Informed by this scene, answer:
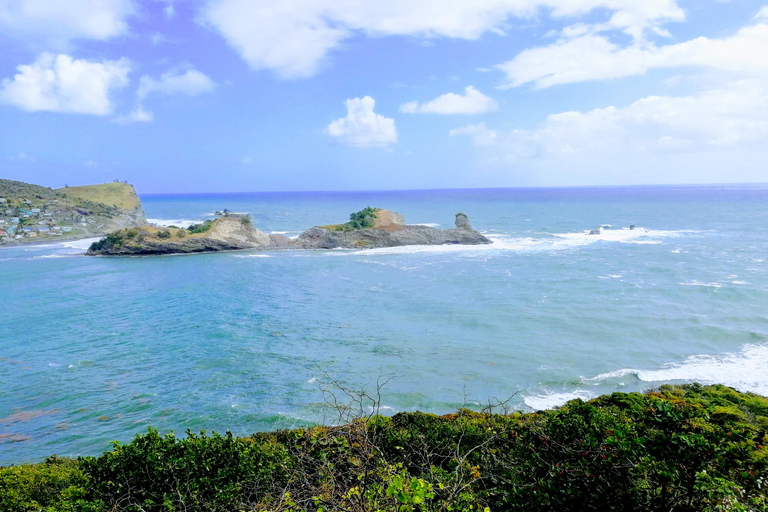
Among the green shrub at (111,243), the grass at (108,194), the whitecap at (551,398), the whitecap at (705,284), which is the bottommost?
the whitecap at (551,398)

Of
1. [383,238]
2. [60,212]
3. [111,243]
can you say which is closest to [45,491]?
[383,238]

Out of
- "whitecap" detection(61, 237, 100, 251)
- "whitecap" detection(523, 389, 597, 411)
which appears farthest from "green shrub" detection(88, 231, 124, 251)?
"whitecap" detection(523, 389, 597, 411)

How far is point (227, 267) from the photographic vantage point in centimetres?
4694

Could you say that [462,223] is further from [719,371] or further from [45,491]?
[45,491]

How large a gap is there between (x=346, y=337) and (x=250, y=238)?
40.9 m

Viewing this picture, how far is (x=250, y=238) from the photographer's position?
201 feet

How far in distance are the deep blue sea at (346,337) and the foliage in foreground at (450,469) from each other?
15.3 ft

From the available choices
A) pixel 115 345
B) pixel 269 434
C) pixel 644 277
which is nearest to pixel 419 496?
pixel 269 434

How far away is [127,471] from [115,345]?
18076 mm

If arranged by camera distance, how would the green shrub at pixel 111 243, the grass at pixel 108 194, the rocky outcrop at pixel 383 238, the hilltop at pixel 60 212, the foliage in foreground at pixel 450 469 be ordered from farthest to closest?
the grass at pixel 108 194 → the hilltop at pixel 60 212 → the rocky outcrop at pixel 383 238 → the green shrub at pixel 111 243 → the foliage in foreground at pixel 450 469

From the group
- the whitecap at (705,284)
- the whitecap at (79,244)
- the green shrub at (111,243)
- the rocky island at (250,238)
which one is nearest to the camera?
the whitecap at (705,284)

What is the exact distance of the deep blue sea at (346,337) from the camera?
56.0 feet

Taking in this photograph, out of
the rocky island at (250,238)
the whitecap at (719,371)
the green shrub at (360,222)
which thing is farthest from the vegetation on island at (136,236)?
the whitecap at (719,371)

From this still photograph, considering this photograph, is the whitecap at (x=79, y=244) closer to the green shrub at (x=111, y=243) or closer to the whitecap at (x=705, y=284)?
the green shrub at (x=111, y=243)
